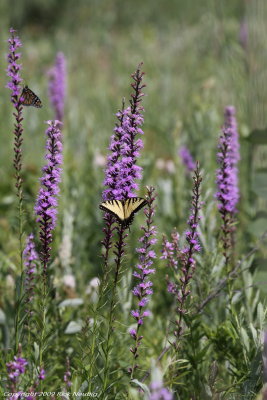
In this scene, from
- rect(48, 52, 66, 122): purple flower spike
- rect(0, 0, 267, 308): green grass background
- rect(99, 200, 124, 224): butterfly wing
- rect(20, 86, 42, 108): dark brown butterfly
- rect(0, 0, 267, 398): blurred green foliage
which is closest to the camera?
rect(99, 200, 124, 224): butterfly wing

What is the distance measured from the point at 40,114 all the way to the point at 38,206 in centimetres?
536

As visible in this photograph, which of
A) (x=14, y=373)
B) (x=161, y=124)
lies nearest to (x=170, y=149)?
(x=161, y=124)

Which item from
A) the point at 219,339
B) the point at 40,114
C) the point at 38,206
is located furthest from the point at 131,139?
the point at 40,114

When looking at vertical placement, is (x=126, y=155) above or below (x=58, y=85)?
below

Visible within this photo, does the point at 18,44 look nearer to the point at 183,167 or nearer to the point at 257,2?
the point at 257,2

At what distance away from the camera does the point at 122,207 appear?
167 centimetres

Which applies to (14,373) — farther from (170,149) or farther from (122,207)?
(170,149)

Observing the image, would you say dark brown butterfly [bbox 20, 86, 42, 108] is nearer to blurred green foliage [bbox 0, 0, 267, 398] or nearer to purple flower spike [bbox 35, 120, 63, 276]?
purple flower spike [bbox 35, 120, 63, 276]

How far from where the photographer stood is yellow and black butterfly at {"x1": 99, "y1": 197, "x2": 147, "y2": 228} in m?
1.65

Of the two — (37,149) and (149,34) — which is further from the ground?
(149,34)

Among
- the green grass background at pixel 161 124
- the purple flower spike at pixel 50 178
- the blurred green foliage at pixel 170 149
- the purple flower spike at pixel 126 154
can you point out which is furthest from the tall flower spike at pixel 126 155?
the green grass background at pixel 161 124

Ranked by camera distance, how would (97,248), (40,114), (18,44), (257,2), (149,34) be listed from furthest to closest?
(149,34), (40,114), (97,248), (257,2), (18,44)

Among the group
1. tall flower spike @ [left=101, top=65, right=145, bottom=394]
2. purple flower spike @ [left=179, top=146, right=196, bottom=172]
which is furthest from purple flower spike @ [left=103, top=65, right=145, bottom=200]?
purple flower spike @ [left=179, top=146, right=196, bottom=172]

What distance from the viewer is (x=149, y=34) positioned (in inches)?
514
